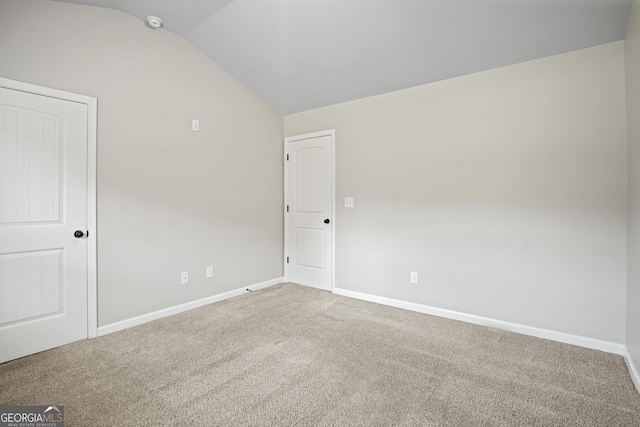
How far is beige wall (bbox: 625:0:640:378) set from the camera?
2.03 metres

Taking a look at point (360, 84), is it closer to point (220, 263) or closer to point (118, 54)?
point (118, 54)

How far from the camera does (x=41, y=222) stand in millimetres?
2438

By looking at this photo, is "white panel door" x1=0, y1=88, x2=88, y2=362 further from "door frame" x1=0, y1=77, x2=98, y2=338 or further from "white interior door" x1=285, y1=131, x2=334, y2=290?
"white interior door" x1=285, y1=131, x2=334, y2=290

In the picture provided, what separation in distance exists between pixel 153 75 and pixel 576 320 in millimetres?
4425

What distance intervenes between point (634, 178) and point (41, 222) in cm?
439

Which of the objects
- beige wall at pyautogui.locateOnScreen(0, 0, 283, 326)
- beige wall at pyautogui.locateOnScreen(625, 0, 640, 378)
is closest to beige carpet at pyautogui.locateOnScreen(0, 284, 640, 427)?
beige wall at pyautogui.locateOnScreen(625, 0, 640, 378)

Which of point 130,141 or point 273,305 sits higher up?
point 130,141

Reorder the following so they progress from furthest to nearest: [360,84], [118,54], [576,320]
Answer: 1. [360,84]
2. [118,54]
3. [576,320]

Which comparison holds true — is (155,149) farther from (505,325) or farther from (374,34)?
(505,325)

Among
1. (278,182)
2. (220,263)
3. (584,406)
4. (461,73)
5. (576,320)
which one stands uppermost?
(461,73)

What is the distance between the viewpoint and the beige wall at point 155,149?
98.8 inches

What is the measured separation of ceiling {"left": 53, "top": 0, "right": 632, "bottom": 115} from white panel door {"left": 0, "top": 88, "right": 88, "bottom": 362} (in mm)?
1018

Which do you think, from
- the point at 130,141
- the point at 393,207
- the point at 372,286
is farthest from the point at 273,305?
Result: the point at 130,141

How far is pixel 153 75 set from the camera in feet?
10.1
